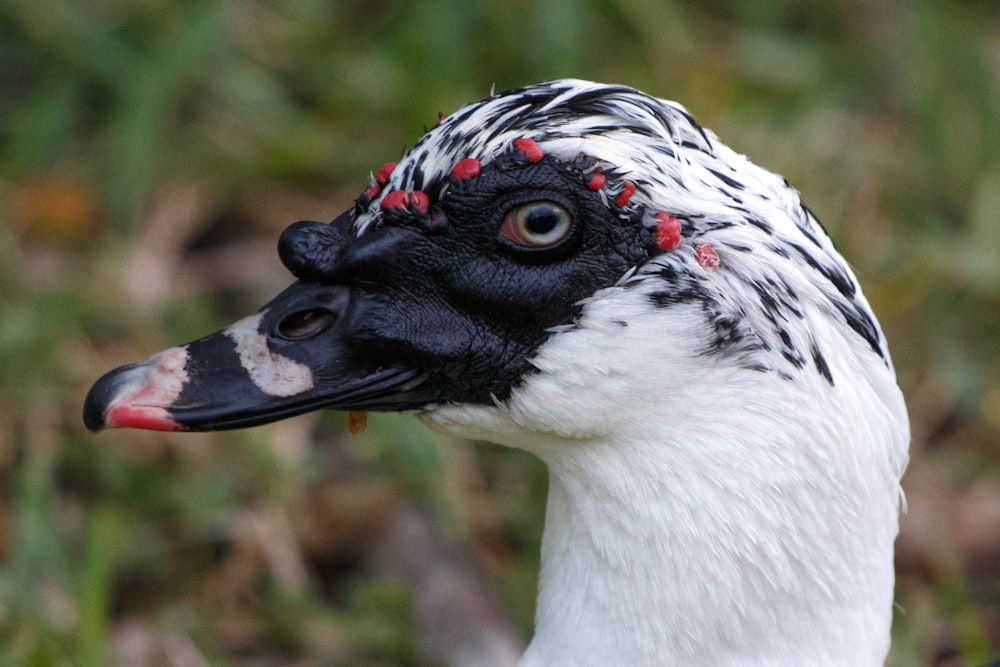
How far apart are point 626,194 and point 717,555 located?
517 millimetres

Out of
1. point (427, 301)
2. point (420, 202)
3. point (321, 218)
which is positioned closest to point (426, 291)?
point (427, 301)

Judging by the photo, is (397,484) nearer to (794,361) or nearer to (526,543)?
(526,543)

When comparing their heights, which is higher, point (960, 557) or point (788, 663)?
point (788, 663)

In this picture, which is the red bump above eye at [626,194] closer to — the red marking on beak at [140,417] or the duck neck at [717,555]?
the duck neck at [717,555]

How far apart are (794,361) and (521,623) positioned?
150cm

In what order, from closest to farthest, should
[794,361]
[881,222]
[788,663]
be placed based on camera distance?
[794,361] < [788,663] < [881,222]

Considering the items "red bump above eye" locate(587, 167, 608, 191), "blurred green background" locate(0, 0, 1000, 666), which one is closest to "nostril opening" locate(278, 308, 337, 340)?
"red bump above eye" locate(587, 167, 608, 191)

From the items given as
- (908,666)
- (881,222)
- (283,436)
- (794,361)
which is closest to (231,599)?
(283,436)

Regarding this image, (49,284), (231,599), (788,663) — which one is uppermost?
(788,663)

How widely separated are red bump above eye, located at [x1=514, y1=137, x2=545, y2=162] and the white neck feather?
22 cm

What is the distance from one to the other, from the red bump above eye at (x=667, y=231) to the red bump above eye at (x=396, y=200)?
36 centimetres

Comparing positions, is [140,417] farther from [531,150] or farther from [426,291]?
[531,150]

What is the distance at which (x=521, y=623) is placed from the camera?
10.3ft

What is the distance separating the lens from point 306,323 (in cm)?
196
